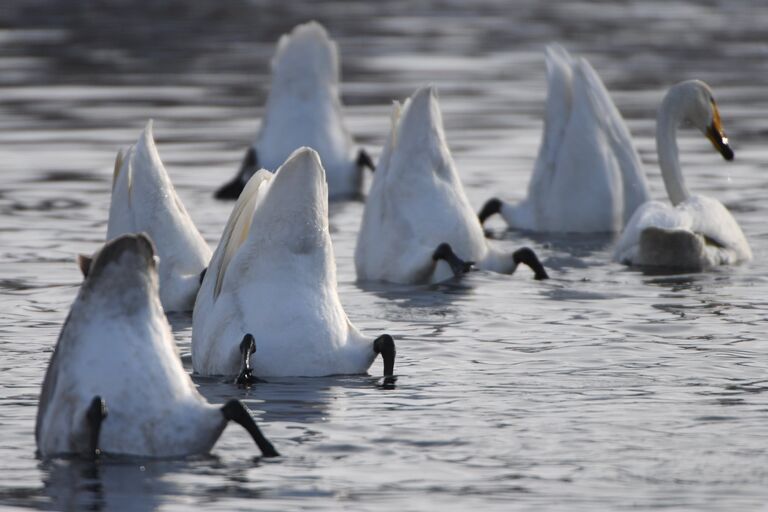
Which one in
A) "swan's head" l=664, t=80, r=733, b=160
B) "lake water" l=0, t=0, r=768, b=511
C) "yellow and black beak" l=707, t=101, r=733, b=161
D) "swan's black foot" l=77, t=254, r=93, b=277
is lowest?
"lake water" l=0, t=0, r=768, b=511

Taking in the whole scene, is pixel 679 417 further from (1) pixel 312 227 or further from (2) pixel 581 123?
(2) pixel 581 123

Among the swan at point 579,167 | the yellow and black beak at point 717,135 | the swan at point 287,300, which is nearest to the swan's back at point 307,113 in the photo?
the swan at point 579,167

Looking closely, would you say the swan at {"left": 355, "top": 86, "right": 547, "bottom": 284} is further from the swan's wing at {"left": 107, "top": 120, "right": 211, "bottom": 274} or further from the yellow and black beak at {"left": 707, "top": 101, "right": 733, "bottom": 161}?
the yellow and black beak at {"left": 707, "top": 101, "right": 733, "bottom": 161}

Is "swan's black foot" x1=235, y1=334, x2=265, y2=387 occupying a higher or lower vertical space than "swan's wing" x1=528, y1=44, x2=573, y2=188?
lower

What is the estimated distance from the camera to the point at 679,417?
27.4 ft

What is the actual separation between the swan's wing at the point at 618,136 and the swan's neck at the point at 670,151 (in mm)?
214

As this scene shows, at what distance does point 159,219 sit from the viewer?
11234mm

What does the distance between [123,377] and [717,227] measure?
21.0ft

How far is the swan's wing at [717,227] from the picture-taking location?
12.9 m

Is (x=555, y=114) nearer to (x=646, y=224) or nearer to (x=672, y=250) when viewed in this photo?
(x=646, y=224)

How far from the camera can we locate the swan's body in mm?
11164

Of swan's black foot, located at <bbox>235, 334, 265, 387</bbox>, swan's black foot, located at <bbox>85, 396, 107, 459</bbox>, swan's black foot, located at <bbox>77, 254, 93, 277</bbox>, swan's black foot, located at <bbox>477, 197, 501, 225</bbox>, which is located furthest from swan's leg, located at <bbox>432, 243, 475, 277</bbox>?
swan's black foot, located at <bbox>85, 396, 107, 459</bbox>

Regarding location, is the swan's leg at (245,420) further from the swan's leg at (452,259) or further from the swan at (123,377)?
the swan's leg at (452,259)

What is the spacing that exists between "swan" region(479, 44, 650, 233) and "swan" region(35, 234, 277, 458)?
24.1 ft
